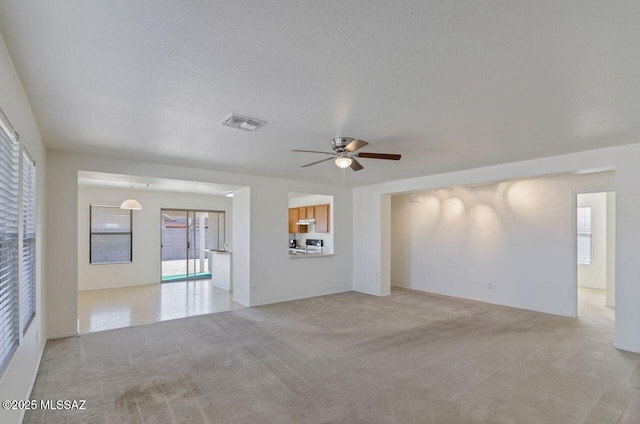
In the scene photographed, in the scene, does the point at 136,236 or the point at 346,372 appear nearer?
the point at 346,372

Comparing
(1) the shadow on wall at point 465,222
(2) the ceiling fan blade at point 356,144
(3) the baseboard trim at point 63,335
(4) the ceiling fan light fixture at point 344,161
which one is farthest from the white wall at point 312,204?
(3) the baseboard trim at point 63,335

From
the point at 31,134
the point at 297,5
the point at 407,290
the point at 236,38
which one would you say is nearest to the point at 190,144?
the point at 31,134

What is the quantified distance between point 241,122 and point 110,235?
6778 mm

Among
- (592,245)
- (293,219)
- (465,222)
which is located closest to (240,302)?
(293,219)

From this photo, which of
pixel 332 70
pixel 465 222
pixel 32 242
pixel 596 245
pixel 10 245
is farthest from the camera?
pixel 596 245

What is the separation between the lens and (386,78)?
226cm

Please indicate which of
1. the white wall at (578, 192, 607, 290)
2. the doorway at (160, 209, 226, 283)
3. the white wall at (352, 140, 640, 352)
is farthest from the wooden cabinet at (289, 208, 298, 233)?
the white wall at (578, 192, 607, 290)

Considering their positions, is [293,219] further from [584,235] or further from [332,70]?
[332,70]

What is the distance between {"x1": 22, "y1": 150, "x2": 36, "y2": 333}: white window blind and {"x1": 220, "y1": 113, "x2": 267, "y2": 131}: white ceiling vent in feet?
5.52

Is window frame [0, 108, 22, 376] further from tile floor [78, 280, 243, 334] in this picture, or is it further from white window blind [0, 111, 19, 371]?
tile floor [78, 280, 243, 334]

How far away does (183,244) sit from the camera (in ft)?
29.8

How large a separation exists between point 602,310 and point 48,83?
828cm

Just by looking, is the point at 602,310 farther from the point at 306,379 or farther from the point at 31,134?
the point at 31,134

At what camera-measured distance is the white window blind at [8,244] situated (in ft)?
6.63
